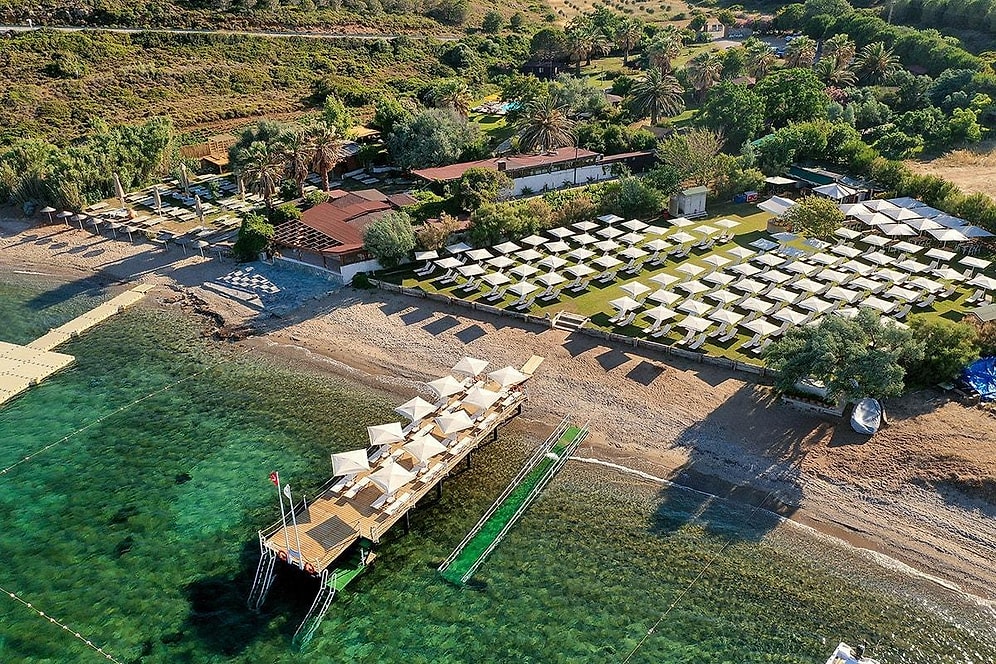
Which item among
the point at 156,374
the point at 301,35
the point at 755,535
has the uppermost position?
the point at 301,35

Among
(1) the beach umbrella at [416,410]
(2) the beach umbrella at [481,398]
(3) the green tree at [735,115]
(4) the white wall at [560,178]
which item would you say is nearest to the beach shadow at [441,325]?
(2) the beach umbrella at [481,398]

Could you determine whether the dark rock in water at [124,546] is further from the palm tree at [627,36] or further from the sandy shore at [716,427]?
the palm tree at [627,36]

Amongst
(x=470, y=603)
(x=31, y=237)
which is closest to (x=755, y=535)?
(x=470, y=603)

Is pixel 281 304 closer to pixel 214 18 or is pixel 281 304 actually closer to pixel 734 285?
pixel 734 285

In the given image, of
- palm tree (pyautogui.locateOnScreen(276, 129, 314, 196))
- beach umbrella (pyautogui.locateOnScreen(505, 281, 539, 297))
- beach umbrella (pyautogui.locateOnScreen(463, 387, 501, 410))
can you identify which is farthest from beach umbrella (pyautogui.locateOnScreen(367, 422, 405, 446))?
palm tree (pyautogui.locateOnScreen(276, 129, 314, 196))

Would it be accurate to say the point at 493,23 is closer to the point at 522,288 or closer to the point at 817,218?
the point at 817,218

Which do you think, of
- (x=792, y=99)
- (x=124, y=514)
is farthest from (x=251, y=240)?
(x=792, y=99)
